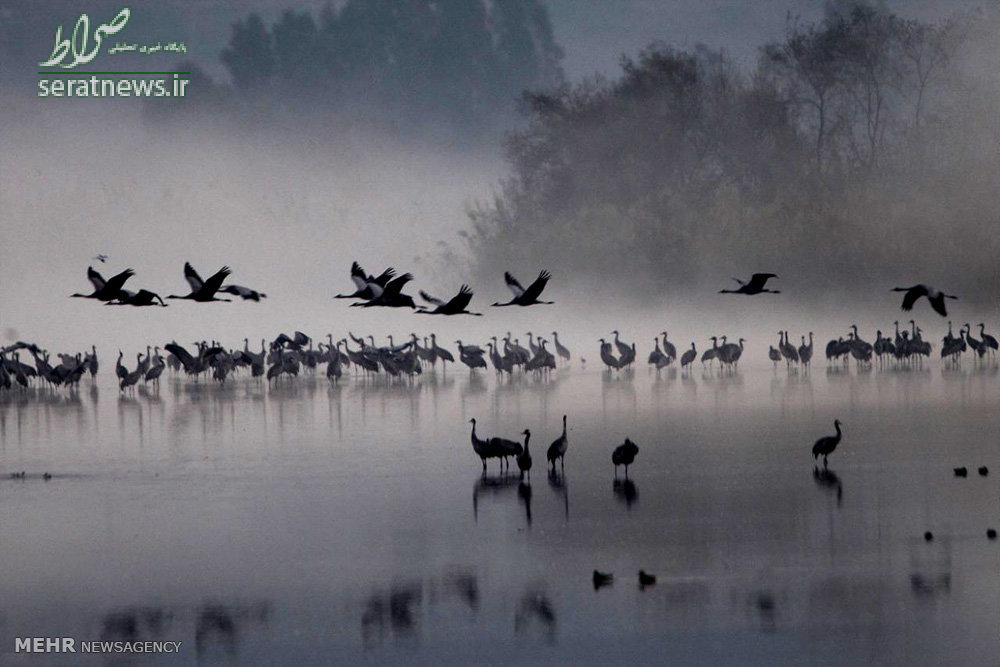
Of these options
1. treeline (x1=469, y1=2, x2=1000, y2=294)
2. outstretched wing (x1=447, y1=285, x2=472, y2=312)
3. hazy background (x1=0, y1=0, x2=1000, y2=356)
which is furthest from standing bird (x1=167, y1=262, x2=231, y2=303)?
treeline (x1=469, y1=2, x2=1000, y2=294)

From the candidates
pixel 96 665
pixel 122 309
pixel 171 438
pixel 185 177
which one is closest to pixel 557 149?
pixel 122 309

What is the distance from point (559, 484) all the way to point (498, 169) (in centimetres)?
7197

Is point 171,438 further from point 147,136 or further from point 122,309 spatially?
point 147,136

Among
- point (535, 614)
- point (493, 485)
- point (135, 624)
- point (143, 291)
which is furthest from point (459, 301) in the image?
point (135, 624)

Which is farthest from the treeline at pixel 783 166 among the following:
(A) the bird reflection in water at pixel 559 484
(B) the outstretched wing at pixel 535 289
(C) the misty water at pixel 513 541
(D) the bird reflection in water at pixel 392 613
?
(D) the bird reflection in water at pixel 392 613

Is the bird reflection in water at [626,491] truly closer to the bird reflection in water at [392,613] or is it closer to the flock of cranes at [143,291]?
the bird reflection in water at [392,613]

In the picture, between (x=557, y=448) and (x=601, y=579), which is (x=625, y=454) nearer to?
(x=557, y=448)

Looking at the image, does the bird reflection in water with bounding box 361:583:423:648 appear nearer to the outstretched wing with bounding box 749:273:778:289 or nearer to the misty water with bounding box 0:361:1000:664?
the misty water with bounding box 0:361:1000:664

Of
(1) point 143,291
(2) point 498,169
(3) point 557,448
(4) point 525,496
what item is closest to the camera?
(4) point 525,496

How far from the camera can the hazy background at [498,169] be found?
53.0 meters

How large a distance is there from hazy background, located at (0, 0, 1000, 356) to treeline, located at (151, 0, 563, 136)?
0.19 m

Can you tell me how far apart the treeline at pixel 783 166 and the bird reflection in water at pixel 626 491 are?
40273mm

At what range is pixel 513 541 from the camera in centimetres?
1074

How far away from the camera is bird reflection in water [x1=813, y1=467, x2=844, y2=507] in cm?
1255
